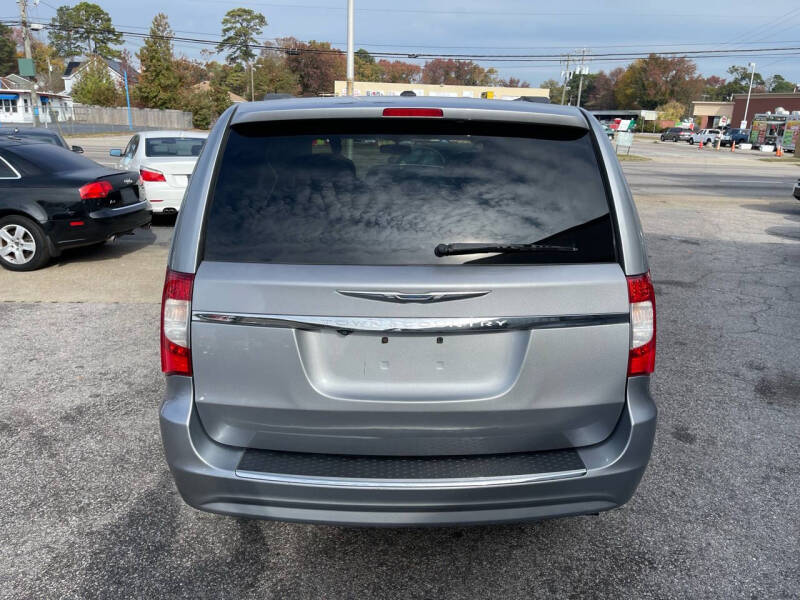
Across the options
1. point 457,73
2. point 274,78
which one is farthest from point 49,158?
point 457,73

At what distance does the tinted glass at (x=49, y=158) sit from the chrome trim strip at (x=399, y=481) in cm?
737

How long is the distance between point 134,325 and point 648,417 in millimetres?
5026

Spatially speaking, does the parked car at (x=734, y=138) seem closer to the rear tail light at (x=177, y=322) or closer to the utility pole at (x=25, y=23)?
the utility pole at (x=25, y=23)

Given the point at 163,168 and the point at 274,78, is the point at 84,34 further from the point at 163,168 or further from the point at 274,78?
the point at 163,168

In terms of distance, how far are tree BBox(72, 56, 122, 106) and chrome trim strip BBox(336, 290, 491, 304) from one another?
71.5 metres

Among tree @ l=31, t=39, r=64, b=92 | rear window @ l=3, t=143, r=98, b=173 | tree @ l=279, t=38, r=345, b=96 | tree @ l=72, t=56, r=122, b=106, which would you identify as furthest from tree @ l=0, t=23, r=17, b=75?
rear window @ l=3, t=143, r=98, b=173

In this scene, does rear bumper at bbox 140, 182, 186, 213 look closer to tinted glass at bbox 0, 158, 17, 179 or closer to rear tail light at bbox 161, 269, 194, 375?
tinted glass at bbox 0, 158, 17, 179

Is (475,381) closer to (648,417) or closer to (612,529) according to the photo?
(648,417)

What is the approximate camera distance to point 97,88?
6531 centimetres

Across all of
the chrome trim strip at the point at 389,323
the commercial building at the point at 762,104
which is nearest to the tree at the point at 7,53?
the commercial building at the point at 762,104

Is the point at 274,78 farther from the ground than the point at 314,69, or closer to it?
closer to it

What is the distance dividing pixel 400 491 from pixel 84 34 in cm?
13310

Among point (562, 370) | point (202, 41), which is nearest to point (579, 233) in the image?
point (562, 370)

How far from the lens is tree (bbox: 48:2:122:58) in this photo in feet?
360
